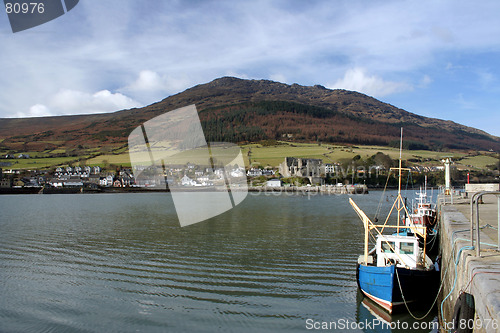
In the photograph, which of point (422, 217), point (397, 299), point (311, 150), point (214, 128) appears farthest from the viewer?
point (214, 128)

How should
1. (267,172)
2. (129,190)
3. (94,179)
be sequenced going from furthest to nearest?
(267,172) < (94,179) < (129,190)

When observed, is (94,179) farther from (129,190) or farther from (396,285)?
(396,285)

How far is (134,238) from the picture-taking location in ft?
63.0

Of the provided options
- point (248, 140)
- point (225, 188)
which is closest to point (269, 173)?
point (225, 188)

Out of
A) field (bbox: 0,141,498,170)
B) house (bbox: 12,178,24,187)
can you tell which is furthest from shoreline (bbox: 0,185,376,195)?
field (bbox: 0,141,498,170)

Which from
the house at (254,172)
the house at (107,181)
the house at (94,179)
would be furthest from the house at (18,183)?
the house at (254,172)

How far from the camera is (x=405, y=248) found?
10.2 meters

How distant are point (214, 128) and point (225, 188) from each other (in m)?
54.5

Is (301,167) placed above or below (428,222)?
above

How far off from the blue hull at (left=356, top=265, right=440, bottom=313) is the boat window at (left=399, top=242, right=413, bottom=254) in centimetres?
92

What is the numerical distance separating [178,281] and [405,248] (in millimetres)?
6825

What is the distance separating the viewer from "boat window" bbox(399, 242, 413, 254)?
10.2 m

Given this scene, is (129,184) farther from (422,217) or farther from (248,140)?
(422,217)

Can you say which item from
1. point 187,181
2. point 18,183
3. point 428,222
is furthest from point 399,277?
point 18,183
